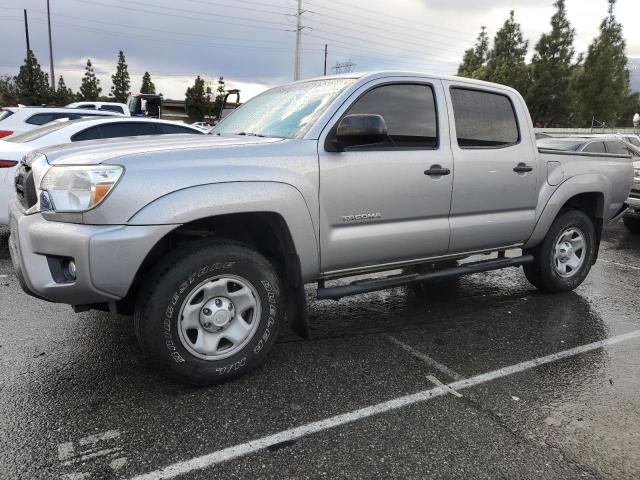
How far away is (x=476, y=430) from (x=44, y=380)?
260cm

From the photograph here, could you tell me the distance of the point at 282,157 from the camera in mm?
3230

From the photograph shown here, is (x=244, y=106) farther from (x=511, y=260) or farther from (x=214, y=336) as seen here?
(x=511, y=260)

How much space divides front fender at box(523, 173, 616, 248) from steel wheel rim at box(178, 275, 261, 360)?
9.64 ft

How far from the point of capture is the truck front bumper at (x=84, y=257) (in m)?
2.69

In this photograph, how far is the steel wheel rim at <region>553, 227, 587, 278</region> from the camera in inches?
205

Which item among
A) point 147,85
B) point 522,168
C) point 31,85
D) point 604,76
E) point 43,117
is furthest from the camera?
point 147,85

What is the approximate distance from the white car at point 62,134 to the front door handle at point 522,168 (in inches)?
132

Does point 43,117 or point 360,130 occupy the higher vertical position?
point 360,130

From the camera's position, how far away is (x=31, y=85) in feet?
138

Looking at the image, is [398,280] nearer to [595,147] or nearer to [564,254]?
[564,254]

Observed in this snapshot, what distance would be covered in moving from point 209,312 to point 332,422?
953 millimetres

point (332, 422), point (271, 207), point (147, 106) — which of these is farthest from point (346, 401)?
point (147, 106)

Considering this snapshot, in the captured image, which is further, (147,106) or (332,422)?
(147,106)

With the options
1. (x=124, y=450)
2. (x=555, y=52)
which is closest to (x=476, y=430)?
(x=124, y=450)
